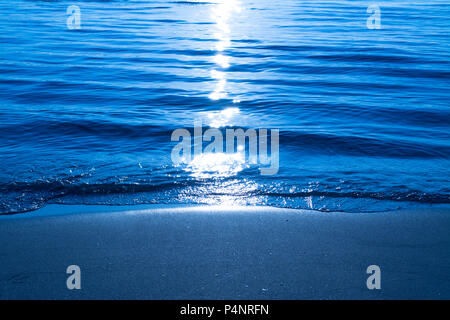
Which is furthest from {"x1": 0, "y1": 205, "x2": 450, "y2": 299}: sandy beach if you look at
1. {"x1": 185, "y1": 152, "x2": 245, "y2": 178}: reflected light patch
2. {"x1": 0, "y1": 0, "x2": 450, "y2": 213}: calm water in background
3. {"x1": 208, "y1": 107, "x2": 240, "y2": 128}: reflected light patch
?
{"x1": 208, "y1": 107, "x2": 240, "y2": 128}: reflected light patch

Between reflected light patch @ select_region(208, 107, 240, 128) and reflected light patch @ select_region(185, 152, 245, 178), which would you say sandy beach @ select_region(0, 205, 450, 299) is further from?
reflected light patch @ select_region(208, 107, 240, 128)

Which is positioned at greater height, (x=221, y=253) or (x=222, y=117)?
(x=222, y=117)

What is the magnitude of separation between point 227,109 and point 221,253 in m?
5.09

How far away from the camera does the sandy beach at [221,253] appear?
3.45 meters

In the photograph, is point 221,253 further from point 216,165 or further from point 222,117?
point 222,117

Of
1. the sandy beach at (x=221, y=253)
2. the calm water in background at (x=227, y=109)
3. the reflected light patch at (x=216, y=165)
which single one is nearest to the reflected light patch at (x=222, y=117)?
the calm water in background at (x=227, y=109)

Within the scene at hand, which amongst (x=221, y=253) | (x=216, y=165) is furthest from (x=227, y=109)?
(x=221, y=253)

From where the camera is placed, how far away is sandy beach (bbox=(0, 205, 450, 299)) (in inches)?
136

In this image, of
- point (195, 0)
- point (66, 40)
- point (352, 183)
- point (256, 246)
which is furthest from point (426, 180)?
point (195, 0)

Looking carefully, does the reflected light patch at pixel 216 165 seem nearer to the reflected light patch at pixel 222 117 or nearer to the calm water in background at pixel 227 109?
the calm water in background at pixel 227 109

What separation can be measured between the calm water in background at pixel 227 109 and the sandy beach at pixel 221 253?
1.24ft

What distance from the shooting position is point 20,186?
5293 millimetres

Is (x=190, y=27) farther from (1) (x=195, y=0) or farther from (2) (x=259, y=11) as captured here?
(1) (x=195, y=0)

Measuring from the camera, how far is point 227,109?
28.9 ft
